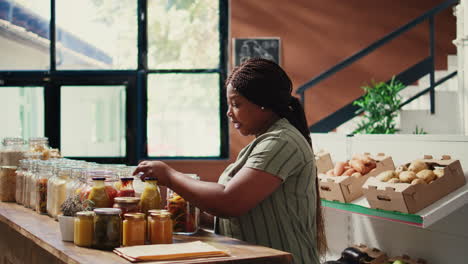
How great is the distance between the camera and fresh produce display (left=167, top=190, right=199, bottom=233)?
230cm

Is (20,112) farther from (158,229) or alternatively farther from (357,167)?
(158,229)

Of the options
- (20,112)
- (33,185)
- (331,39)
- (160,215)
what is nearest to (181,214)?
(160,215)

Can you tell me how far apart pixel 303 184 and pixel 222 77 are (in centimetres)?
548

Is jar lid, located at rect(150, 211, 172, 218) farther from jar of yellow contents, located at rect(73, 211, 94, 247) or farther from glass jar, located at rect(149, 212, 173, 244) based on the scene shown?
jar of yellow contents, located at rect(73, 211, 94, 247)

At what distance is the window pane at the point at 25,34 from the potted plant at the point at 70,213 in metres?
5.70

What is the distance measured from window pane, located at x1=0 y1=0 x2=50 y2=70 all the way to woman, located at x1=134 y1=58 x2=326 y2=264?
5854mm

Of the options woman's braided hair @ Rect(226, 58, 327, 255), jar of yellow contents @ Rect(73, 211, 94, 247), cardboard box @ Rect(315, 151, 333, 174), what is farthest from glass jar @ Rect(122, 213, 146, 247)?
cardboard box @ Rect(315, 151, 333, 174)

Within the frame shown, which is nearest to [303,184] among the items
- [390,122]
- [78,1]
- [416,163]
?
[416,163]

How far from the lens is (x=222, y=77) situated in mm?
7512

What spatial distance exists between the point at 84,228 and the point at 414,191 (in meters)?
1.67

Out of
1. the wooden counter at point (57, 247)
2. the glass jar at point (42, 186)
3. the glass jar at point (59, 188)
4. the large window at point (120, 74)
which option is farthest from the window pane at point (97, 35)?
the glass jar at point (59, 188)

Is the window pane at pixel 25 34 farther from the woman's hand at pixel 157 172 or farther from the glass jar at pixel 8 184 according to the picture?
the woman's hand at pixel 157 172

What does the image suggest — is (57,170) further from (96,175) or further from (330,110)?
(330,110)

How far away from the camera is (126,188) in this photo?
2270 mm
